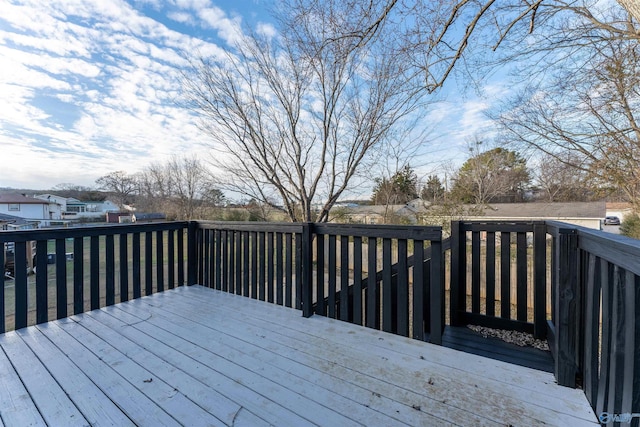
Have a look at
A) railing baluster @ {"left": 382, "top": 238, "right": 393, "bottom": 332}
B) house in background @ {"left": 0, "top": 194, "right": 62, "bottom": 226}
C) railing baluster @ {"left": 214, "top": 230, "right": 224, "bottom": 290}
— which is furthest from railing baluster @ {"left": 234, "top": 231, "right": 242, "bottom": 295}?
house in background @ {"left": 0, "top": 194, "right": 62, "bottom": 226}

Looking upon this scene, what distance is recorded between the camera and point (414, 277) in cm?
203

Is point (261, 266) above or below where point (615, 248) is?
below

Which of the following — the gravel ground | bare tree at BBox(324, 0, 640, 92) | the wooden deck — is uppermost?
bare tree at BBox(324, 0, 640, 92)

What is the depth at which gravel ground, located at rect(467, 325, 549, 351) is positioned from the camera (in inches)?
84.7

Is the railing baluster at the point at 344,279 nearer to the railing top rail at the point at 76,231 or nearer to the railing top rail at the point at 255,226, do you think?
the railing top rail at the point at 255,226

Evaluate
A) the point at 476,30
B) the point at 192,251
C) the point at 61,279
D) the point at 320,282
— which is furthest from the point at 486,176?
the point at 61,279

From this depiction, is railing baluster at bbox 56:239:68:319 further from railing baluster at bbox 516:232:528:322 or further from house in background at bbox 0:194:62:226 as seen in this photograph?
house in background at bbox 0:194:62:226

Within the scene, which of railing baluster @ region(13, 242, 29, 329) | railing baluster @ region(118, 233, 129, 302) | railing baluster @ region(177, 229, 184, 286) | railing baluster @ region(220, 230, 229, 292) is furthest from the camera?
railing baluster @ region(177, 229, 184, 286)

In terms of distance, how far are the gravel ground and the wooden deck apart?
677 millimetres

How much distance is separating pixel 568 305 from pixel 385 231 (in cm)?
115

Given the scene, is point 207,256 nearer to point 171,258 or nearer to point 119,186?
point 171,258

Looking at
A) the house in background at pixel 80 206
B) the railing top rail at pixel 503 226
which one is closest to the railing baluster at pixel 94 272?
the railing top rail at pixel 503 226

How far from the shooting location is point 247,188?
23.8 ft

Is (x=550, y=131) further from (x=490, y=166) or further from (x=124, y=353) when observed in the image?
(x=124, y=353)
